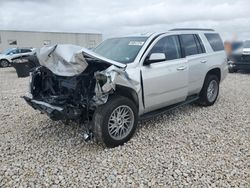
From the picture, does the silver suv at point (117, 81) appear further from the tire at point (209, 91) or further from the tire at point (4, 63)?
the tire at point (4, 63)

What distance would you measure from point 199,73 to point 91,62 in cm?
262

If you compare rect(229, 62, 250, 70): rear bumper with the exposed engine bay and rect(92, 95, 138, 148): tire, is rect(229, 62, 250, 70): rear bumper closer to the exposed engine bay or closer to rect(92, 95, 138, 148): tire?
rect(92, 95, 138, 148): tire

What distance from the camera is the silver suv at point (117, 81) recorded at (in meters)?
3.41

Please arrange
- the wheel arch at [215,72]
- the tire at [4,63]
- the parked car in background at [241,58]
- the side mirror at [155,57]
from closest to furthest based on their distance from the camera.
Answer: the side mirror at [155,57] < the wheel arch at [215,72] < the parked car in background at [241,58] < the tire at [4,63]

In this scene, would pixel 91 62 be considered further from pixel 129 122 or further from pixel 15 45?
pixel 15 45

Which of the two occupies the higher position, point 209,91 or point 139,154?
point 209,91

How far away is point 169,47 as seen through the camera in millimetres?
4527

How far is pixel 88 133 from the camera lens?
3631 mm

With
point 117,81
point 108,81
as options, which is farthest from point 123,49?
point 108,81

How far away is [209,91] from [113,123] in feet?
10.1

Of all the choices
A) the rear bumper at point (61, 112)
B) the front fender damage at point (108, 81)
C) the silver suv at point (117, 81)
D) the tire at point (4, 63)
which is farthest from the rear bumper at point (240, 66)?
the tire at point (4, 63)

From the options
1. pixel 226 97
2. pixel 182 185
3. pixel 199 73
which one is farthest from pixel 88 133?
pixel 226 97

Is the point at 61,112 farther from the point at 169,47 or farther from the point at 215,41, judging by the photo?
the point at 215,41

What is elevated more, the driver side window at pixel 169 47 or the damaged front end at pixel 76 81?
the driver side window at pixel 169 47
